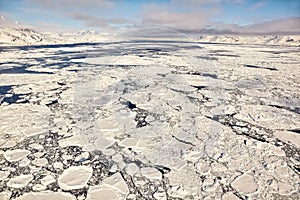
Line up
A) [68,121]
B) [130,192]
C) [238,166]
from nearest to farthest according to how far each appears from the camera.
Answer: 1. [130,192]
2. [238,166]
3. [68,121]

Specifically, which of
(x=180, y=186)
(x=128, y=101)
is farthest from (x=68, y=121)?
(x=180, y=186)

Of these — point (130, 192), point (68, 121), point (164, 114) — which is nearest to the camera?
point (130, 192)

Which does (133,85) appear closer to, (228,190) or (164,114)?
(164,114)

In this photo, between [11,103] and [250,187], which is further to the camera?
[11,103]

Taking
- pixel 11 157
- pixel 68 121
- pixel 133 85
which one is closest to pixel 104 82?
pixel 133 85

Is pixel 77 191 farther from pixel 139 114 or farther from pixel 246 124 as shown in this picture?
pixel 246 124

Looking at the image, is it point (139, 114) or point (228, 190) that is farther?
point (139, 114)

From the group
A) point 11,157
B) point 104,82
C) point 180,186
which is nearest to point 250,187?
point 180,186

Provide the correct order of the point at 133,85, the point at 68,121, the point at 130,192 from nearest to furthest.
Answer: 1. the point at 130,192
2. the point at 68,121
3. the point at 133,85

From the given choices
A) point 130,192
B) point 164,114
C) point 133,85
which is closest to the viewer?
point 130,192
